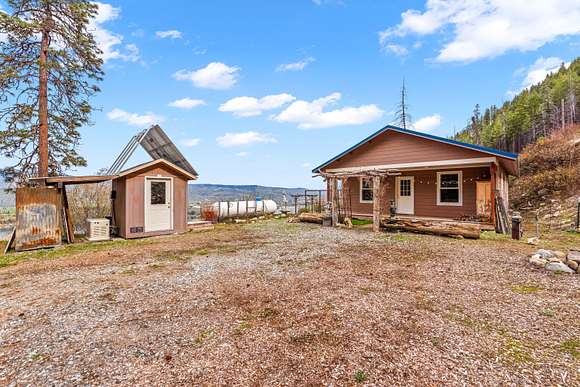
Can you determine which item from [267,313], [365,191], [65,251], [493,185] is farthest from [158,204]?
[493,185]

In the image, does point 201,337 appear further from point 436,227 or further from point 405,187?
point 405,187

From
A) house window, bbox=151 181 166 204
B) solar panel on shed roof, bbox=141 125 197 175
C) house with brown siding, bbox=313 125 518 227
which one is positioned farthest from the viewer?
solar panel on shed roof, bbox=141 125 197 175

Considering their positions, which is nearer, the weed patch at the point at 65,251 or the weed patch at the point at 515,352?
the weed patch at the point at 515,352

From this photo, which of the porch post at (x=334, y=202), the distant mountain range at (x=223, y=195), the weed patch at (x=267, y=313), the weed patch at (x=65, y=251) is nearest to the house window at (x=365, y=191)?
the porch post at (x=334, y=202)

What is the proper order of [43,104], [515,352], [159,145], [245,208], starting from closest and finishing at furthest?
[515,352] < [43,104] < [159,145] < [245,208]

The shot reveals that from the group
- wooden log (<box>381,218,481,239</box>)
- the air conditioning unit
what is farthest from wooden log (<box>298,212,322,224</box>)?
the air conditioning unit

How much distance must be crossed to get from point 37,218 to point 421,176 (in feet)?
46.1

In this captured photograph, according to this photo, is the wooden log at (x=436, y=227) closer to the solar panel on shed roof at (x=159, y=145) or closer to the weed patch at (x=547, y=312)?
the weed patch at (x=547, y=312)

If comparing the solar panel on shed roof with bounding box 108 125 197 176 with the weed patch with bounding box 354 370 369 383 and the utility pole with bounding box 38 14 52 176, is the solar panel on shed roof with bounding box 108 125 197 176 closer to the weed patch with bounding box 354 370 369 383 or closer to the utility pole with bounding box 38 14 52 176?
the utility pole with bounding box 38 14 52 176

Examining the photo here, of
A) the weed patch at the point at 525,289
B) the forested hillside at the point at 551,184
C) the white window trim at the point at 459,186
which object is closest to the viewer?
the weed patch at the point at 525,289

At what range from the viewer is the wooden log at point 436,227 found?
8.83 m

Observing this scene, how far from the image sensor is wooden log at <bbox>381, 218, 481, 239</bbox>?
8.83 metres

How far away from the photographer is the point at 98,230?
918cm

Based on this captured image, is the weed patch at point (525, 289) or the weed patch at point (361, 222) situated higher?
the weed patch at point (361, 222)
